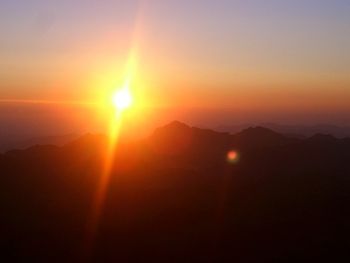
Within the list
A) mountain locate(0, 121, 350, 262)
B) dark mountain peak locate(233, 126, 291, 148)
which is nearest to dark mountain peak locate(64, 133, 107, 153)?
mountain locate(0, 121, 350, 262)

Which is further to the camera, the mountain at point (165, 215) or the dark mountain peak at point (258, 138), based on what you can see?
the dark mountain peak at point (258, 138)

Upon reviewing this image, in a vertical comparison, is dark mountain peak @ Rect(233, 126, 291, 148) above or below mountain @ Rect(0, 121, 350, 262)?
above

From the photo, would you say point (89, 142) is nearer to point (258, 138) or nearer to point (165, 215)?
point (258, 138)

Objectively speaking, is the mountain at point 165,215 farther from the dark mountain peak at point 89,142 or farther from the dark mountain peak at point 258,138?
the dark mountain peak at point 258,138

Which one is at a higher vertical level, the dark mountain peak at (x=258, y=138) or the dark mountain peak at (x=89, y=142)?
the dark mountain peak at (x=258, y=138)

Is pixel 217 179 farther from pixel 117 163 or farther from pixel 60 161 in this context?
pixel 60 161

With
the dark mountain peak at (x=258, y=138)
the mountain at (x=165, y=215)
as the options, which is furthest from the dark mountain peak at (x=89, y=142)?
the dark mountain peak at (x=258, y=138)

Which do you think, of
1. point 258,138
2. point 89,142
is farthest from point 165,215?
point 258,138

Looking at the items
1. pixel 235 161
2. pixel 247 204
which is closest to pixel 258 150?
pixel 235 161

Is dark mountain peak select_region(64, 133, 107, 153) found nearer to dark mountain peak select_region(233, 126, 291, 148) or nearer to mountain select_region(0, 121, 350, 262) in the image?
mountain select_region(0, 121, 350, 262)
